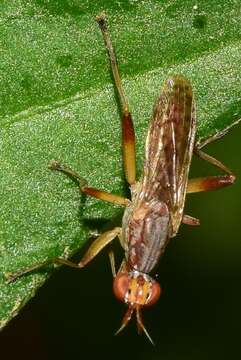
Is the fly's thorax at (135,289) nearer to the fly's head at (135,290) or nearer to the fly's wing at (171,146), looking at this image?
the fly's head at (135,290)

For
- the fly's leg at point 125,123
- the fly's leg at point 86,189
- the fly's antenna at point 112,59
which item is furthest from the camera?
the fly's leg at point 86,189

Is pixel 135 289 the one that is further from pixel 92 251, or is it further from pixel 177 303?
pixel 177 303

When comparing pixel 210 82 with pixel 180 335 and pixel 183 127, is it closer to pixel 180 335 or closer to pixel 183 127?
pixel 183 127

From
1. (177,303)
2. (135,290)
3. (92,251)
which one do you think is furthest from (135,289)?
(177,303)

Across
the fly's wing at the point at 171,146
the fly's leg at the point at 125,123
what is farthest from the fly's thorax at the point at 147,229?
the fly's leg at the point at 125,123

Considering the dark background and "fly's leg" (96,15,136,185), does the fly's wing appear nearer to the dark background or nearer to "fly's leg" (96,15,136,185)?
"fly's leg" (96,15,136,185)

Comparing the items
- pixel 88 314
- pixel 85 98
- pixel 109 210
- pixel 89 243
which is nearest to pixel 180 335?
pixel 88 314

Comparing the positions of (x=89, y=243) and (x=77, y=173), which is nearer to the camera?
(x=77, y=173)

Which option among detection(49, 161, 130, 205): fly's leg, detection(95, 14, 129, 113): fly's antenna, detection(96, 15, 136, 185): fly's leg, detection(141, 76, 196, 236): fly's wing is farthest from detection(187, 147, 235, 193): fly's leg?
detection(95, 14, 129, 113): fly's antenna
